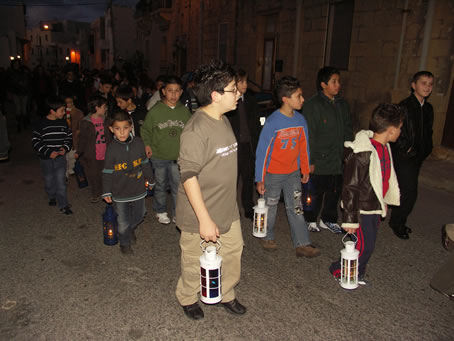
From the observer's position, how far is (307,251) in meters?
4.73

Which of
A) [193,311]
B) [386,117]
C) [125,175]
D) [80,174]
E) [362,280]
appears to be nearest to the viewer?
[193,311]

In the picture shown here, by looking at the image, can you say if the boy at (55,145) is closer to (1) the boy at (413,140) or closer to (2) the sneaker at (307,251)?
(2) the sneaker at (307,251)

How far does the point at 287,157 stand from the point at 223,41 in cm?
1640

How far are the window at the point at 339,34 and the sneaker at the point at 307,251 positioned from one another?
8.91m

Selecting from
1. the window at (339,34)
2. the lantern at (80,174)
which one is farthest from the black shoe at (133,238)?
the window at (339,34)


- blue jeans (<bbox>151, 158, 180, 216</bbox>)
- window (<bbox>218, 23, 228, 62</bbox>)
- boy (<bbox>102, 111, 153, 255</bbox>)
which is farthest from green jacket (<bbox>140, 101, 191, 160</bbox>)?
window (<bbox>218, 23, 228, 62</bbox>)

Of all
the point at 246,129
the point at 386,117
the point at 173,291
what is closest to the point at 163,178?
the point at 246,129

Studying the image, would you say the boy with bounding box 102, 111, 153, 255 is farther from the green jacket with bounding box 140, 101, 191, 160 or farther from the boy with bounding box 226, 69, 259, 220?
the boy with bounding box 226, 69, 259, 220

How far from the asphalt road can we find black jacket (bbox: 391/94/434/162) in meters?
1.14

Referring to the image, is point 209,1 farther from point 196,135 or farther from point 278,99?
point 196,135

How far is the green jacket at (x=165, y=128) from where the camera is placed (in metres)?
5.27

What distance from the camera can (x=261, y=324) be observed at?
348cm

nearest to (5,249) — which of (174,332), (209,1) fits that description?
(174,332)

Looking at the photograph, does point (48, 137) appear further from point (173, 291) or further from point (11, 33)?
point (11, 33)
